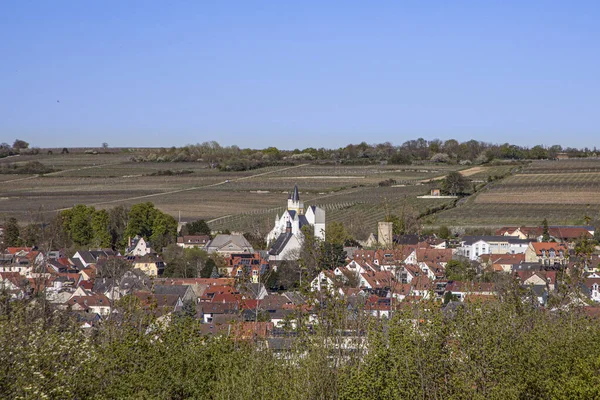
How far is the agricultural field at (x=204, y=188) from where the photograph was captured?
303ft

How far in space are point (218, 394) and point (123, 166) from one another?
118m

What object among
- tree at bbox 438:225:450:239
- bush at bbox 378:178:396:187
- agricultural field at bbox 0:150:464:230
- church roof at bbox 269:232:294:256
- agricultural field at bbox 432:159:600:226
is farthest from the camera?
bush at bbox 378:178:396:187

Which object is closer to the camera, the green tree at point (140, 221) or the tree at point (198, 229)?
the green tree at point (140, 221)

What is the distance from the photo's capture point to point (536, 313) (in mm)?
22422

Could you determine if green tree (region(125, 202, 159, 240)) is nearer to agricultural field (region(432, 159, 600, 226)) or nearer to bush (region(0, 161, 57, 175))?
agricultural field (region(432, 159, 600, 226))

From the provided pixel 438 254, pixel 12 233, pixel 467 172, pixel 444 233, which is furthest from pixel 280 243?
pixel 467 172

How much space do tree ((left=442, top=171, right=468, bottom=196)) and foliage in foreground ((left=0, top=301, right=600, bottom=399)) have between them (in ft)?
263

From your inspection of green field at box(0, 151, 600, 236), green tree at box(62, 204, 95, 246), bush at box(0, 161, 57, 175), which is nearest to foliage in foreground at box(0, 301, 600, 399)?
green field at box(0, 151, 600, 236)

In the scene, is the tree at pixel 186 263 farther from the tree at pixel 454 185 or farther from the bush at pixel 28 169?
the bush at pixel 28 169

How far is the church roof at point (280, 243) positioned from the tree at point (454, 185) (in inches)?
1223

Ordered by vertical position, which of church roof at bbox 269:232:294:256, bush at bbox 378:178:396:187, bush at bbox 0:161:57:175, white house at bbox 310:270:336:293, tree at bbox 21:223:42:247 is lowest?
church roof at bbox 269:232:294:256

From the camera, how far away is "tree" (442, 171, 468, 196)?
9838 cm

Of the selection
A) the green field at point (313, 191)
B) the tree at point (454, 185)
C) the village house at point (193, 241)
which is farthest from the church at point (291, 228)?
the tree at point (454, 185)

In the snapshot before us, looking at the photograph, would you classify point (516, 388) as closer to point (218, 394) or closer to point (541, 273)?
point (218, 394)
